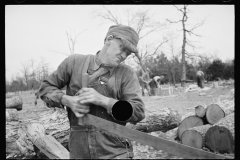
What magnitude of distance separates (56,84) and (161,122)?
1.48m

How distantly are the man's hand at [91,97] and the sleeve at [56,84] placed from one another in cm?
17

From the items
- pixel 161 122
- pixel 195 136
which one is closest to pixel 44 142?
pixel 161 122

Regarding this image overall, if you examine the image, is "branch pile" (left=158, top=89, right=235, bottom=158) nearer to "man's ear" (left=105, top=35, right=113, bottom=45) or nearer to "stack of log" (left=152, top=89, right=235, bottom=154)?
"stack of log" (left=152, top=89, right=235, bottom=154)

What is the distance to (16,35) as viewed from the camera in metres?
2.02

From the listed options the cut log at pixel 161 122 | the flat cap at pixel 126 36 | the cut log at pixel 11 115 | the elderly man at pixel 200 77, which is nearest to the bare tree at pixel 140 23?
the flat cap at pixel 126 36

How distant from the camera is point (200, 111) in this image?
2.17 m

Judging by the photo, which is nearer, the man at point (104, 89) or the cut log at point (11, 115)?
the man at point (104, 89)

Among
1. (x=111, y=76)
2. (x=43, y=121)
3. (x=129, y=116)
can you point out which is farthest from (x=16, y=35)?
(x=129, y=116)

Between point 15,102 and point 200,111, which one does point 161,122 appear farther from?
point 15,102

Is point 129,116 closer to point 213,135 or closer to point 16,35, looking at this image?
point 213,135

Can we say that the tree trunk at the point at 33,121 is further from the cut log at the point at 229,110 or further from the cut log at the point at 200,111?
the cut log at the point at 229,110

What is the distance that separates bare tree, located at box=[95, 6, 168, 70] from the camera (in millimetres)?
1977

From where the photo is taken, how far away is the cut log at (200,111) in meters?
2.17

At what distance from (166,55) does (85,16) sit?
0.92m
